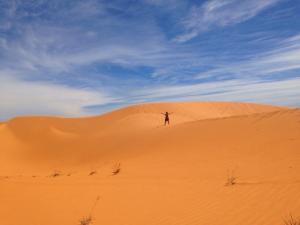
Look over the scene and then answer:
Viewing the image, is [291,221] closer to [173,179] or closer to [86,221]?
[86,221]

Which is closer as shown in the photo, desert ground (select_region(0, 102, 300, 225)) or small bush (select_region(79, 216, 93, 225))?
small bush (select_region(79, 216, 93, 225))

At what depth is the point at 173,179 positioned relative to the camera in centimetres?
927

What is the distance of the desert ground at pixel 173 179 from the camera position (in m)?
6.07

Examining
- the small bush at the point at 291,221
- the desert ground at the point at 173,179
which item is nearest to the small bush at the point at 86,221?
the desert ground at the point at 173,179

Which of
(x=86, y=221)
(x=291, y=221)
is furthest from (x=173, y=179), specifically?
(x=291, y=221)

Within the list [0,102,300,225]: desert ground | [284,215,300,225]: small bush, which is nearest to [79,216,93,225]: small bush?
[0,102,300,225]: desert ground

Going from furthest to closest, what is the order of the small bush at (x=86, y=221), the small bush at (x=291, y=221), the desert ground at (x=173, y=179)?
the desert ground at (x=173, y=179)
the small bush at (x=86, y=221)
the small bush at (x=291, y=221)

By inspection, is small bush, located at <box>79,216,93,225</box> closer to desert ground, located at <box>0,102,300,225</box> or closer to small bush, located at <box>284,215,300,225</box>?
desert ground, located at <box>0,102,300,225</box>

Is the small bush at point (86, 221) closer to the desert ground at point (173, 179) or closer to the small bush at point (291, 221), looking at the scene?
the desert ground at point (173, 179)

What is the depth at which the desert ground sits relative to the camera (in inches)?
239

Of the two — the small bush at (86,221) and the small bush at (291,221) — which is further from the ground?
the small bush at (291,221)

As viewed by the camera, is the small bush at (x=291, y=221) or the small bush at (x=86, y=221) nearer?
the small bush at (x=291, y=221)

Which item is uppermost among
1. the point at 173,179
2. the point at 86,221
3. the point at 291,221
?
the point at 173,179

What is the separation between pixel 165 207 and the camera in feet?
21.6
